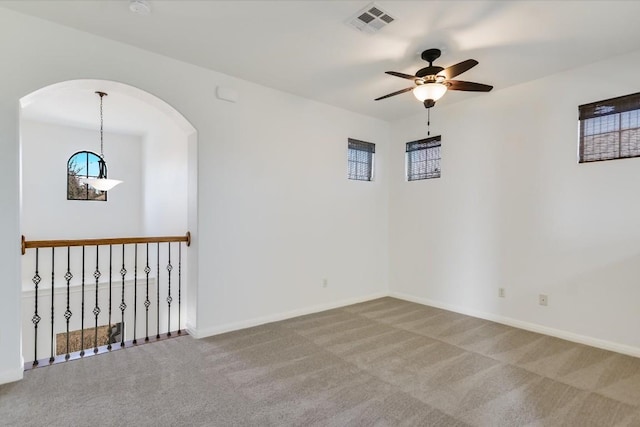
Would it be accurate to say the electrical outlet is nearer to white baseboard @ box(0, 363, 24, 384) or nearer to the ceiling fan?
the ceiling fan

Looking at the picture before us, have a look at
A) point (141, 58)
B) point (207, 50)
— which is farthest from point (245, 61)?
point (141, 58)

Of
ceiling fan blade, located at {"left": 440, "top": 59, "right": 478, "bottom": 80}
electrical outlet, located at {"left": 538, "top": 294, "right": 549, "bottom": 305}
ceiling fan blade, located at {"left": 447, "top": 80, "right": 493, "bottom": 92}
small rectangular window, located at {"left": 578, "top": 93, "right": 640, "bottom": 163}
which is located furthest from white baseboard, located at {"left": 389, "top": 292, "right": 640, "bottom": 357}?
ceiling fan blade, located at {"left": 440, "top": 59, "right": 478, "bottom": 80}

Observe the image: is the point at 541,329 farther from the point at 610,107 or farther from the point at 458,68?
the point at 458,68

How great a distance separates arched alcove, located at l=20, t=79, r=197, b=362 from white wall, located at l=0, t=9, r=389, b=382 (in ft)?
3.29

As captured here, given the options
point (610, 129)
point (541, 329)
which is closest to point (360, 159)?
point (610, 129)

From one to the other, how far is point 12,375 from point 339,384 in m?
2.48

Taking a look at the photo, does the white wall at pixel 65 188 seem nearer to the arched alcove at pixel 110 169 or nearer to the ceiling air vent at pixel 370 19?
the arched alcove at pixel 110 169

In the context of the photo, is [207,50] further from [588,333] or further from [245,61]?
[588,333]

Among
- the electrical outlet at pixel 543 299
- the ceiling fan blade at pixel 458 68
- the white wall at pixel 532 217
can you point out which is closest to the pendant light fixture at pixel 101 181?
the ceiling fan blade at pixel 458 68

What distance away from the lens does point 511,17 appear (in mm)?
2420

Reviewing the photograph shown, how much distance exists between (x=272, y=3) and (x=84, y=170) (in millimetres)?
5600

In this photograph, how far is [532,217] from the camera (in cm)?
359

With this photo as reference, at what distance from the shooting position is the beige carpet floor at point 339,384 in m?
2.02

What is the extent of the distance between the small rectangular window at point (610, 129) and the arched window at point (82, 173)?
753 cm
